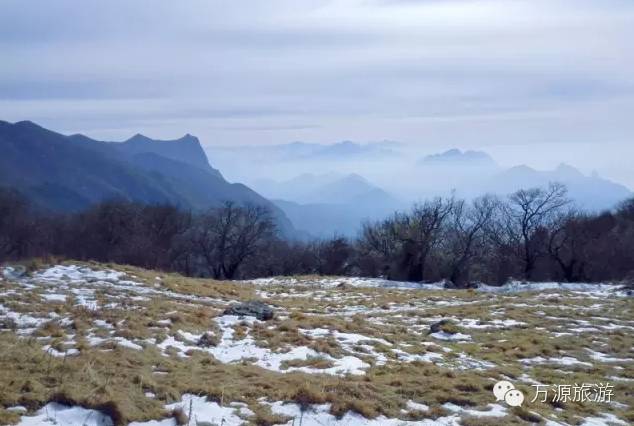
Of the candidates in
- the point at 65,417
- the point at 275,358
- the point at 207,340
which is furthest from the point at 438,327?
the point at 65,417

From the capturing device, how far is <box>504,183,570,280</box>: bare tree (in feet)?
164

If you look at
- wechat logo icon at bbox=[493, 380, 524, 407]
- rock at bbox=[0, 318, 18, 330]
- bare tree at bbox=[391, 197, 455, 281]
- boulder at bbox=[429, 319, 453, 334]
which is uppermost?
bare tree at bbox=[391, 197, 455, 281]

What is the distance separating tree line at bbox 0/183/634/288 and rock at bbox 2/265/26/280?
85.0 ft

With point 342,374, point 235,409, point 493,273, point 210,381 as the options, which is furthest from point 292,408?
point 493,273

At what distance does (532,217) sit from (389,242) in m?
14.3

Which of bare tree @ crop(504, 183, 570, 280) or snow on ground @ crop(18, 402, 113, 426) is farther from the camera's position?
bare tree @ crop(504, 183, 570, 280)

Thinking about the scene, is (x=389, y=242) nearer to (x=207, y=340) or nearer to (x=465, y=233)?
(x=465, y=233)

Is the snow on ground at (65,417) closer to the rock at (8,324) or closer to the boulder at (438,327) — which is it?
the rock at (8,324)

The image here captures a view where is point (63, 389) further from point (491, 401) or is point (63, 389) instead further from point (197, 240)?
point (197, 240)

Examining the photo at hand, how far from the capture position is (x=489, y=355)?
49.3 feet

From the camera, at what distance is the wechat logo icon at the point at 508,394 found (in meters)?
10.1

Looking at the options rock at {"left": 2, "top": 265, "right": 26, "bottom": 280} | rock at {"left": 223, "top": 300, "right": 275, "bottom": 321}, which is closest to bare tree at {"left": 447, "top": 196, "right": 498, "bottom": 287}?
rock at {"left": 223, "top": 300, "right": 275, "bottom": 321}

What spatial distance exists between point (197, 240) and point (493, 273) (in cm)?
3184

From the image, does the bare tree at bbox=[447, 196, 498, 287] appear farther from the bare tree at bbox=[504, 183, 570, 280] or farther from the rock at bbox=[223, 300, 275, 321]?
the rock at bbox=[223, 300, 275, 321]
